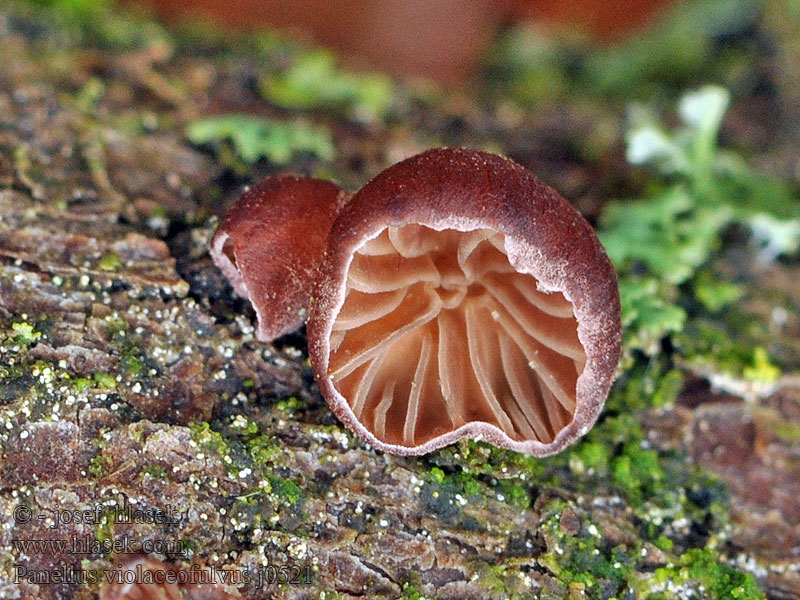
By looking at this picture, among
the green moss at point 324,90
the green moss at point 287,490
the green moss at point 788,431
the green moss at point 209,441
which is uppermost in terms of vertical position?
the green moss at point 324,90

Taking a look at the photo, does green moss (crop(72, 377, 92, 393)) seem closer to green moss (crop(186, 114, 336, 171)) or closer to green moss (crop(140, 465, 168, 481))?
green moss (crop(140, 465, 168, 481))

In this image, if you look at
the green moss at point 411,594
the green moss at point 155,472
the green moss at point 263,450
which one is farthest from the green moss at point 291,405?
the green moss at point 411,594

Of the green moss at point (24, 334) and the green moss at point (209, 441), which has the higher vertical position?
the green moss at point (24, 334)

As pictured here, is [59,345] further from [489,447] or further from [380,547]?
[489,447]

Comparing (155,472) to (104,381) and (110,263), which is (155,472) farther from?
(110,263)

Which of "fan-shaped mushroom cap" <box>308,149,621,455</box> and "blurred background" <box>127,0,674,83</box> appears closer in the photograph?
"fan-shaped mushroom cap" <box>308,149,621,455</box>

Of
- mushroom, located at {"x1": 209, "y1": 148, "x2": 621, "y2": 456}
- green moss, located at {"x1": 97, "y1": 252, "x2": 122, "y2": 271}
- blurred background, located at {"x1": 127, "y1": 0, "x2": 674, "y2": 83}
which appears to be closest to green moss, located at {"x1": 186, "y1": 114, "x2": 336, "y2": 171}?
green moss, located at {"x1": 97, "y1": 252, "x2": 122, "y2": 271}

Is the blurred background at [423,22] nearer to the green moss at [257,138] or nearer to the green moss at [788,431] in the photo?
the green moss at [257,138]
